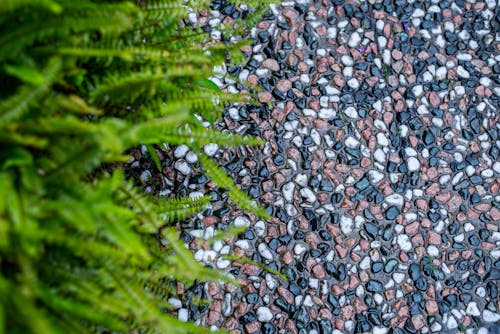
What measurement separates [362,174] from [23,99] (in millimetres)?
1304

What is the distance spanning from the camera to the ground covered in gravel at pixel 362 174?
6.46ft

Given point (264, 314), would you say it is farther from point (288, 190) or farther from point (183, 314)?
point (288, 190)

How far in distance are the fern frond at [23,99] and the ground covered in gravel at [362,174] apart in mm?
836

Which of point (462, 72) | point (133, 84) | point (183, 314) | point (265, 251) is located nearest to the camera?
point (133, 84)

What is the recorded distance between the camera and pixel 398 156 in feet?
7.23

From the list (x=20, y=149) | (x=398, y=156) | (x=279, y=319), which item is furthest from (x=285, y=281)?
(x=20, y=149)

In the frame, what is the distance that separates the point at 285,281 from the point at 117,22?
3.51ft

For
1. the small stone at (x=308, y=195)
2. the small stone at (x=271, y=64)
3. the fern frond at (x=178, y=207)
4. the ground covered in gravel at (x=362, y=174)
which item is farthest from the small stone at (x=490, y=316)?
the small stone at (x=271, y=64)

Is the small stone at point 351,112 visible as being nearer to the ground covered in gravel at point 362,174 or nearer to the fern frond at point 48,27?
the ground covered in gravel at point 362,174

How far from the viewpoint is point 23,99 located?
4.00ft

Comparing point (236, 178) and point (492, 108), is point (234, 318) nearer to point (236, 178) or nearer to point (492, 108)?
point (236, 178)

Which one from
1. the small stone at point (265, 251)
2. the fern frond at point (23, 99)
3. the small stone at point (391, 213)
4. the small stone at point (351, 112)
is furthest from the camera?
the small stone at point (351, 112)

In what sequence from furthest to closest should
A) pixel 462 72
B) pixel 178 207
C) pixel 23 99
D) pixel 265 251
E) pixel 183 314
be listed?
1. pixel 462 72
2. pixel 265 251
3. pixel 183 314
4. pixel 178 207
5. pixel 23 99

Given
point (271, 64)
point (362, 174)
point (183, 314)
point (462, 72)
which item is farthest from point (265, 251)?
point (462, 72)
